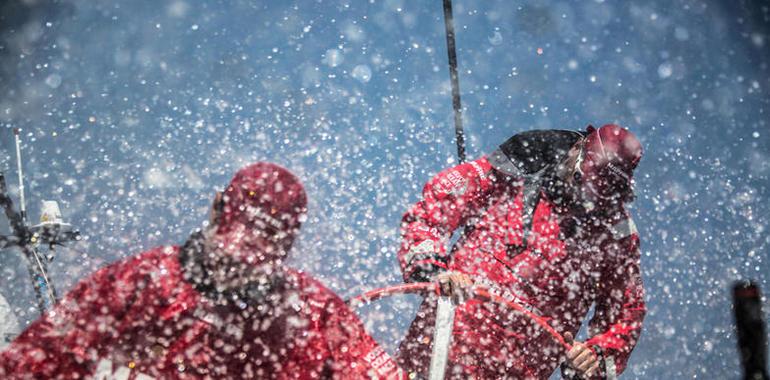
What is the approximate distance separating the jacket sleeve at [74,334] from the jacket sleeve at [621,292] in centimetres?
330

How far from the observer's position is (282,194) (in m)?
2.76

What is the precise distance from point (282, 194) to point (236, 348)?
3.02 feet

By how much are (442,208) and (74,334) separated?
2493 mm

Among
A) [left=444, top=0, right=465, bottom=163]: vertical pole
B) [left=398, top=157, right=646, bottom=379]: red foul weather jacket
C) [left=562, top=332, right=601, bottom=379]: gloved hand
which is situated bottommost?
[left=562, top=332, right=601, bottom=379]: gloved hand

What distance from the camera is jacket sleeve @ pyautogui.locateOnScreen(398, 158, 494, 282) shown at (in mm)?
3285

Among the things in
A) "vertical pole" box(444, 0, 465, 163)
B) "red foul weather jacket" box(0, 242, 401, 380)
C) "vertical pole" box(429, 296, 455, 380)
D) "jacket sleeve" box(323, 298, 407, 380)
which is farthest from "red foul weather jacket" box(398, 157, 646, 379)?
"vertical pole" box(444, 0, 465, 163)

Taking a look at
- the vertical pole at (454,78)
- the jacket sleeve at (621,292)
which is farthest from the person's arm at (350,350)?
the vertical pole at (454,78)

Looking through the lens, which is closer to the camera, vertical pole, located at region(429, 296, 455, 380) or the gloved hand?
vertical pole, located at region(429, 296, 455, 380)

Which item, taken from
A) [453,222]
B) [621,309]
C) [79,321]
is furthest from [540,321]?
[79,321]

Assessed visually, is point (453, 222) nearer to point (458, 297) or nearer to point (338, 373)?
point (458, 297)

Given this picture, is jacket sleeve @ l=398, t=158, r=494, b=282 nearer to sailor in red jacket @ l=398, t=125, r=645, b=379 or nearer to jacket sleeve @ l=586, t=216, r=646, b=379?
sailor in red jacket @ l=398, t=125, r=645, b=379

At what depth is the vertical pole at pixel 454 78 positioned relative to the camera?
5984 millimetres

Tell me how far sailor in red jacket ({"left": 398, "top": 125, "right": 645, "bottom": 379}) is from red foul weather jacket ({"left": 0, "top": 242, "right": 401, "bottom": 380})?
84cm

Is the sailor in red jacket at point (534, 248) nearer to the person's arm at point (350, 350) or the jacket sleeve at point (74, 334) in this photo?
the person's arm at point (350, 350)
